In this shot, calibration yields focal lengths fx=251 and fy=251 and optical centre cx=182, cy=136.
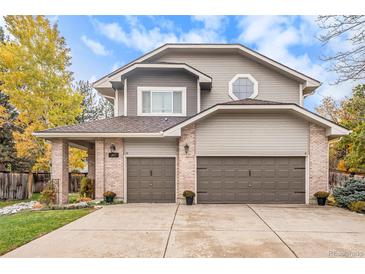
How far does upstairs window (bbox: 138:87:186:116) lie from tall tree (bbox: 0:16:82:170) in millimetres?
5182

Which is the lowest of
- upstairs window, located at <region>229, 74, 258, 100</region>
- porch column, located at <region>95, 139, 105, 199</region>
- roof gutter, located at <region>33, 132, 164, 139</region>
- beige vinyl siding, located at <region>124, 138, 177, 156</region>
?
porch column, located at <region>95, 139, 105, 199</region>

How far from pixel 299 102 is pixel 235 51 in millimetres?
4367

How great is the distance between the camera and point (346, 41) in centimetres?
984

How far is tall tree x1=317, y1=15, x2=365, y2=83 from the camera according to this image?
920 centimetres

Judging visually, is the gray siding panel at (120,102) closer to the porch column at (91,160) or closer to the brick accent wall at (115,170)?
the porch column at (91,160)

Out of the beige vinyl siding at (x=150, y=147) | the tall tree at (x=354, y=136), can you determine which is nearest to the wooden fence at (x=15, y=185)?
the beige vinyl siding at (x=150, y=147)

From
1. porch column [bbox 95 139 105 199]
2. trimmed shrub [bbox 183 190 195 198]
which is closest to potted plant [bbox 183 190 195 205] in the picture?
trimmed shrub [bbox 183 190 195 198]

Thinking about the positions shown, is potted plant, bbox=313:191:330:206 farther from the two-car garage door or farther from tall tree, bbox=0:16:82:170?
tall tree, bbox=0:16:82:170

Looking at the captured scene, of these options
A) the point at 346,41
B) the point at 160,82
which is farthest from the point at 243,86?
the point at 346,41

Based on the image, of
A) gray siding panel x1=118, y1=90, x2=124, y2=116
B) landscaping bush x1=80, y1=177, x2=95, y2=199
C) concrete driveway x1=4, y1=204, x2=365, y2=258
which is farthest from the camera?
gray siding panel x1=118, y1=90, x2=124, y2=116

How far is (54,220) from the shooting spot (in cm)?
799

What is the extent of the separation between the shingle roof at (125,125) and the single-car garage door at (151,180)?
4.68 ft
